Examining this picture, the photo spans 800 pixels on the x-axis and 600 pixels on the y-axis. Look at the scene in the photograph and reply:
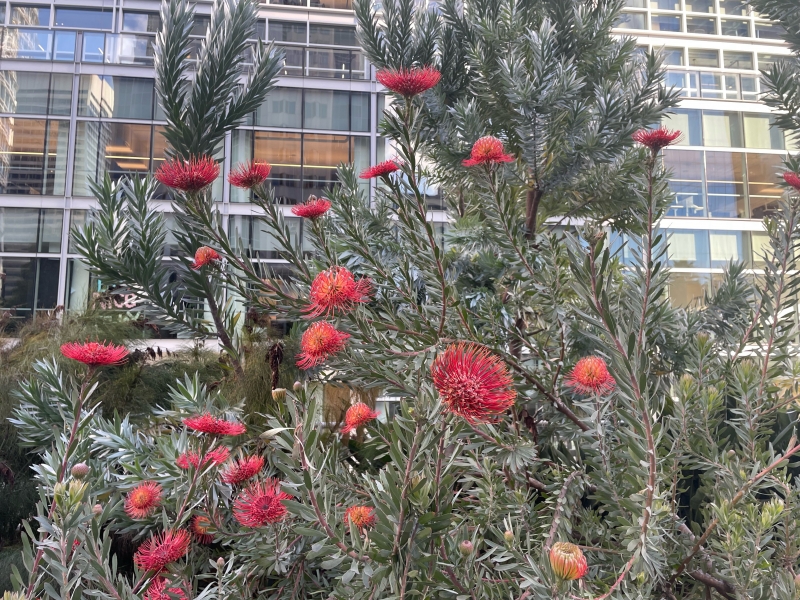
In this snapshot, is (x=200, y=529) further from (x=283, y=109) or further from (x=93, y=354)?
(x=283, y=109)

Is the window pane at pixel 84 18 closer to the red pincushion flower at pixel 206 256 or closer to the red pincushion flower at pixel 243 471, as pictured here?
the red pincushion flower at pixel 206 256

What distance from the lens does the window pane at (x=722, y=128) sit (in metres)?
3.58

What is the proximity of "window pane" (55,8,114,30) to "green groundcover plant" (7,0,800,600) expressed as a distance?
21.8 ft

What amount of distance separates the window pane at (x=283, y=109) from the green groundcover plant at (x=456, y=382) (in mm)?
4204

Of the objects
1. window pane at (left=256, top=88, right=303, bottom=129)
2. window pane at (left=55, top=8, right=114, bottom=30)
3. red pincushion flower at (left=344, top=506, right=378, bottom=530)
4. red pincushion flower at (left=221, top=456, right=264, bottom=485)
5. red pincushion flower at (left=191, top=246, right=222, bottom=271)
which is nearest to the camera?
red pincushion flower at (left=344, top=506, right=378, bottom=530)

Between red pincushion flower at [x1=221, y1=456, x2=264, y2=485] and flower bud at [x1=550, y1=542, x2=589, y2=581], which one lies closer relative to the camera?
flower bud at [x1=550, y1=542, x2=589, y2=581]

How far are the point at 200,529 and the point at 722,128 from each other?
407 cm

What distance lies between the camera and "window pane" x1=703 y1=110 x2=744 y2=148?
3580 mm

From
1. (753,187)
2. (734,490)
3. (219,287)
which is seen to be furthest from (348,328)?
(753,187)

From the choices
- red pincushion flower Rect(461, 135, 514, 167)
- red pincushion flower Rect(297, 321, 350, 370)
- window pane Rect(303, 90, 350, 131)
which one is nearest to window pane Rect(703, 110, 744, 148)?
window pane Rect(303, 90, 350, 131)

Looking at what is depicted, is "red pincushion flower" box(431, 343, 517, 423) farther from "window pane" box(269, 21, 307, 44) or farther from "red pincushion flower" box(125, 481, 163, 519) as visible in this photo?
"window pane" box(269, 21, 307, 44)

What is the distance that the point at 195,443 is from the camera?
0.74 m

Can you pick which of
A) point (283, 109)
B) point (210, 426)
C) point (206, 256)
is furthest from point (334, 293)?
point (283, 109)

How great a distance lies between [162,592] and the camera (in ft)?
1.57
